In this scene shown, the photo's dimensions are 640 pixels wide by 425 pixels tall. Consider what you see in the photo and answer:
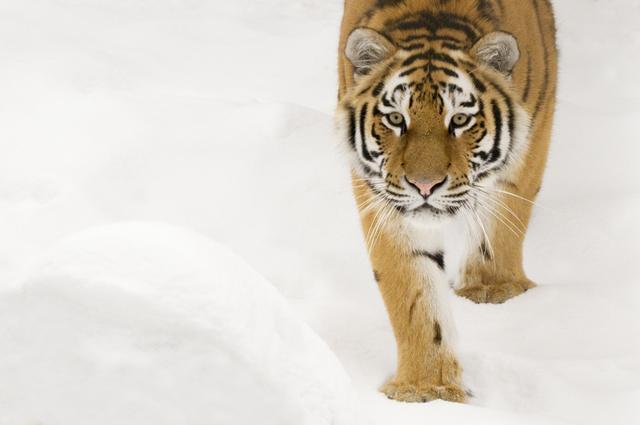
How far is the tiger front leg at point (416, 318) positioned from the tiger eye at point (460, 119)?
415 millimetres

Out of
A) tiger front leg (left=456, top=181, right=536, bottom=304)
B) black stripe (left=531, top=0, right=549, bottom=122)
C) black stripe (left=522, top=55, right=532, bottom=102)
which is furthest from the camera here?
tiger front leg (left=456, top=181, right=536, bottom=304)

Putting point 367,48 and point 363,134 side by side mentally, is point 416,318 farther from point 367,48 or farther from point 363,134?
point 367,48

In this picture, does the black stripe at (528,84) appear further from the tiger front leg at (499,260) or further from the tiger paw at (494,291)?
the tiger paw at (494,291)

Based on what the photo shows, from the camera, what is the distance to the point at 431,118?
10.6ft

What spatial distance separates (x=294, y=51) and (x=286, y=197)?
215 cm

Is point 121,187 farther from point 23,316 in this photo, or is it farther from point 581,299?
point 23,316

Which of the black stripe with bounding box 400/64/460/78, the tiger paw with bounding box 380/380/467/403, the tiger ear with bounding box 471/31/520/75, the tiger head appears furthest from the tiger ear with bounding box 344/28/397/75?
the tiger paw with bounding box 380/380/467/403

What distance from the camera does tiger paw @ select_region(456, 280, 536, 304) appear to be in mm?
4109

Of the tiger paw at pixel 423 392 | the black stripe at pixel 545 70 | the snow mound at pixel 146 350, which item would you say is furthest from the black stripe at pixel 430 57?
the snow mound at pixel 146 350

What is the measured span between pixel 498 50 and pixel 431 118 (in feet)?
1.14

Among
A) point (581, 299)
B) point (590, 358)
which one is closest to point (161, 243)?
point (590, 358)

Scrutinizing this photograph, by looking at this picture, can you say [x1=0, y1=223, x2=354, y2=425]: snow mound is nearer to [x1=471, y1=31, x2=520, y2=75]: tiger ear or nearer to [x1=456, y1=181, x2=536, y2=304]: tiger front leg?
[x1=471, y1=31, x2=520, y2=75]: tiger ear

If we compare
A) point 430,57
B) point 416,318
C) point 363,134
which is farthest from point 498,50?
point 416,318

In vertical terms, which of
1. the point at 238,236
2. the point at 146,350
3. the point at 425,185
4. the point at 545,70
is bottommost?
the point at 146,350
